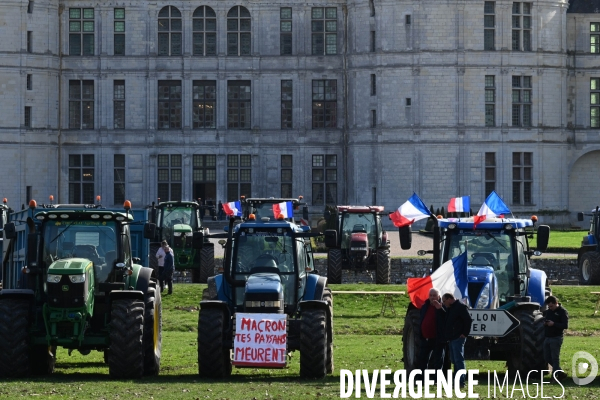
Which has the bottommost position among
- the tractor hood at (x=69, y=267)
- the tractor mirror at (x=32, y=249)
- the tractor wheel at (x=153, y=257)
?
the tractor wheel at (x=153, y=257)

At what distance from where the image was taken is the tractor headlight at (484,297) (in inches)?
938

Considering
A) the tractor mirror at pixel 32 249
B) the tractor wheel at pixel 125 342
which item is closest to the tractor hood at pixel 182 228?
the tractor mirror at pixel 32 249

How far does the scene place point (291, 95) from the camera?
73.1m

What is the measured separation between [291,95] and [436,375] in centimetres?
5127

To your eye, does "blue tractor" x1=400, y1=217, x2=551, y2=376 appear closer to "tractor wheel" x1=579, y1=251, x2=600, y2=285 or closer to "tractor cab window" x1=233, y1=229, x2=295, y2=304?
"tractor cab window" x1=233, y1=229, x2=295, y2=304

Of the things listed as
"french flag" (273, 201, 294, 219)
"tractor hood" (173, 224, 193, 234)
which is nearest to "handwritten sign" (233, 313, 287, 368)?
"french flag" (273, 201, 294, 219)

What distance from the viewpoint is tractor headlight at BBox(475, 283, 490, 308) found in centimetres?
2381

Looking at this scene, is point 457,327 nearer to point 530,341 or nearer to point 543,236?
point 530,341

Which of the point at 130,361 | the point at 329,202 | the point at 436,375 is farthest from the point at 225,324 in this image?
the point at 329,202

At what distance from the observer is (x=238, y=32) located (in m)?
72.8

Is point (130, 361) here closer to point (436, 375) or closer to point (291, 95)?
point (436, 375)

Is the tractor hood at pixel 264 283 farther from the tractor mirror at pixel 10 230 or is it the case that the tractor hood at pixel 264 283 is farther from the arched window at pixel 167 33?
the arched window at pixel 167 33

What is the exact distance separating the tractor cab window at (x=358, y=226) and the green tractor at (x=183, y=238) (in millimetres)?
4092

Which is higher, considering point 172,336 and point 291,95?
point 291,95
